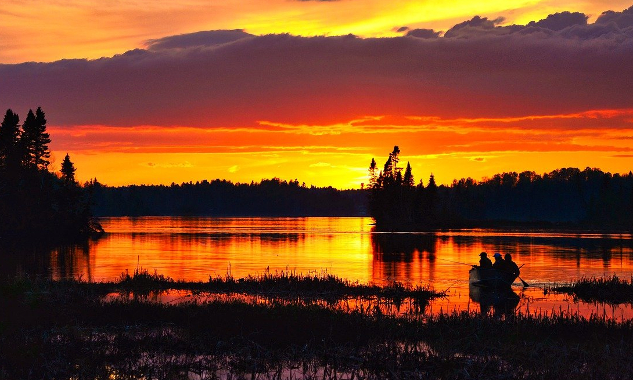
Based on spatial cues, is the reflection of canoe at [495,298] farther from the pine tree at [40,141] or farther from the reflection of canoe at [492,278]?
the pine tree at [40,141]

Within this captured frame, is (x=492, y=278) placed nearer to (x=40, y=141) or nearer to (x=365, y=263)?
(x=365, y=263)

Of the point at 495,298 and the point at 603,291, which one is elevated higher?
the point at 603,291

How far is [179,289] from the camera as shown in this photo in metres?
39.8

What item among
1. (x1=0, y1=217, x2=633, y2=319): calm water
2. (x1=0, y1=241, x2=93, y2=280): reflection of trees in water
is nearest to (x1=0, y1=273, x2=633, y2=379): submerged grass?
(x1=0, y1=217, x2=633, y2=319): calm water

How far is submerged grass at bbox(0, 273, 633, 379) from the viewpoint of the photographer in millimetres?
18422

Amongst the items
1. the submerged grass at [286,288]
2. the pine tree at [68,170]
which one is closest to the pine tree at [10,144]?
the pine tree at [68,170]

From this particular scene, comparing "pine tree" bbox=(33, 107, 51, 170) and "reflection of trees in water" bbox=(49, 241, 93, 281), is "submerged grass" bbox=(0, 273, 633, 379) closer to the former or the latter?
"reflection of trees in water" bbox=(49, 241, 93, 281)

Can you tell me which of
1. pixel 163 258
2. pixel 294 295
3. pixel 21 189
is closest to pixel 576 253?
pixel 163 258

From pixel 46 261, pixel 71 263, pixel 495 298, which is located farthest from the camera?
pixel 46 261

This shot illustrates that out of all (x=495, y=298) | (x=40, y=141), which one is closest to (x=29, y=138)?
(x=40, y=141)

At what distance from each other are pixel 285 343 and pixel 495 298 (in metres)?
20.2

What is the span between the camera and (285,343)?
22047mm

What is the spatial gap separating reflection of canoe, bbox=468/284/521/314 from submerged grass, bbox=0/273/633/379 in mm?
6107

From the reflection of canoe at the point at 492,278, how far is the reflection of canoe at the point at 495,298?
14.6 inches
